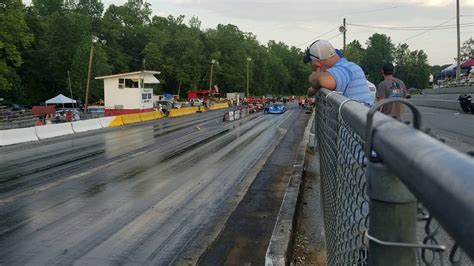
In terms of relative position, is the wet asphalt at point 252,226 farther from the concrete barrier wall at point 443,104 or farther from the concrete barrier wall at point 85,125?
the concrete barrier wall at point 443,104

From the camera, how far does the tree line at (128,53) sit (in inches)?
3252

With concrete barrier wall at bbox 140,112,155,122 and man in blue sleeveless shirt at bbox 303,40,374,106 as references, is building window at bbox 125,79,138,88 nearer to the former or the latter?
concrete barrier wall at bbox 140,112,155,122

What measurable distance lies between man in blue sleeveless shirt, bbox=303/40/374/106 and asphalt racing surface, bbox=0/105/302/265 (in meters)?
3.03

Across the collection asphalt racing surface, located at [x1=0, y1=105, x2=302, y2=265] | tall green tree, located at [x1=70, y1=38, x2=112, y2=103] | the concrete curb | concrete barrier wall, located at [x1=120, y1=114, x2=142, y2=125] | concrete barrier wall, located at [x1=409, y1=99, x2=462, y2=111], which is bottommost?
asphalt racing surface, located at [x1=0, y1=105, x2=302, y2=265]

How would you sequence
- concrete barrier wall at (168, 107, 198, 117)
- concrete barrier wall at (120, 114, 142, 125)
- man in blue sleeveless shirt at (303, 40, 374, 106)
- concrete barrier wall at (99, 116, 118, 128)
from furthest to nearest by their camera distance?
1. concrete barrier wall at (168, 107, 198, 117)
2. concrete barrier wall at (120, 114, 142, 125)
3. concrete barrier wall at (99, 116, 118, 128)
4. man in blue sleeveless shirt at (303, 40, 374, 106)

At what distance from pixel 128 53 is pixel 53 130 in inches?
3568

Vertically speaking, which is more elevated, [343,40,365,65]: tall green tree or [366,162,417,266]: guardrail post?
[343,40,365,65]: tall green tree

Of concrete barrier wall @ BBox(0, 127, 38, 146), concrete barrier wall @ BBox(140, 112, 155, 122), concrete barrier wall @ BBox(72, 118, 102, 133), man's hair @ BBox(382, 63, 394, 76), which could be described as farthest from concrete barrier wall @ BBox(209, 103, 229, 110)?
man's hair @ BBox(382, 63, 394, 76)

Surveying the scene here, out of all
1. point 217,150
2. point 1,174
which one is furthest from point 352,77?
point 217,150

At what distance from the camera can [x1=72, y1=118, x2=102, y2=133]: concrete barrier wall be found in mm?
30258

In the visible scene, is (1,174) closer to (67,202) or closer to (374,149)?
(67,202)

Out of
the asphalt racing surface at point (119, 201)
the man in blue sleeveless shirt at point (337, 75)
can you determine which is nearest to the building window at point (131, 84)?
the asphalt racing surface at point (119, 201)

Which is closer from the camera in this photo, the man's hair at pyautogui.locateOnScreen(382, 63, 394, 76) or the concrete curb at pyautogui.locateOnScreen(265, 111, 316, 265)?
the concrete curb at pyautogui.locateOnScreen(265, 111, 316, 265)

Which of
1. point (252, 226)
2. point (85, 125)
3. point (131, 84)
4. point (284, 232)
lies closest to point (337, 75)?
point (284, 232)
